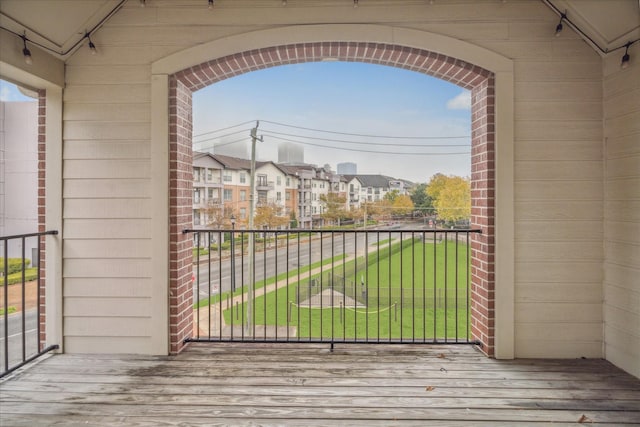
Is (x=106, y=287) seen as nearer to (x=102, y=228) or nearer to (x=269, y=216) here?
(x=102, y=228)

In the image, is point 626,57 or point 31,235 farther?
point 31,235

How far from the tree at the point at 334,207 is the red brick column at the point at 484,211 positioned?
1.08 meters

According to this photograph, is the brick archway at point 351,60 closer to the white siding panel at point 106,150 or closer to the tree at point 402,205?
the white siding panel at point 106,150

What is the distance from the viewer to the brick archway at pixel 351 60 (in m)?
2.40

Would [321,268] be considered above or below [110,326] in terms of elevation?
above

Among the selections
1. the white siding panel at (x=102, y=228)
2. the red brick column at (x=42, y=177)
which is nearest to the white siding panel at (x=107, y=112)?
the red brick column at (x=42, y=177)

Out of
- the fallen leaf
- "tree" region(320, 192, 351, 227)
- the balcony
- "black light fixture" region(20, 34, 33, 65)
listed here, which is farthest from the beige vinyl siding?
"black light fixture" region(20, 34, 33, 65)

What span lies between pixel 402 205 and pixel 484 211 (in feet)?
2.54

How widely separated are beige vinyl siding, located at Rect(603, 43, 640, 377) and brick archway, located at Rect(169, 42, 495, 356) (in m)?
0.76

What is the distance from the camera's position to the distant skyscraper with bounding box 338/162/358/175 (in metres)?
3.39

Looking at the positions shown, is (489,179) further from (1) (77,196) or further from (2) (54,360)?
(2) (54,360)

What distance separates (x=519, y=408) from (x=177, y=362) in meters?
2.08

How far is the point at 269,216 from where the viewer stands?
3.03m

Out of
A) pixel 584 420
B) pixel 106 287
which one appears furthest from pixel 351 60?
pixel 584 420
